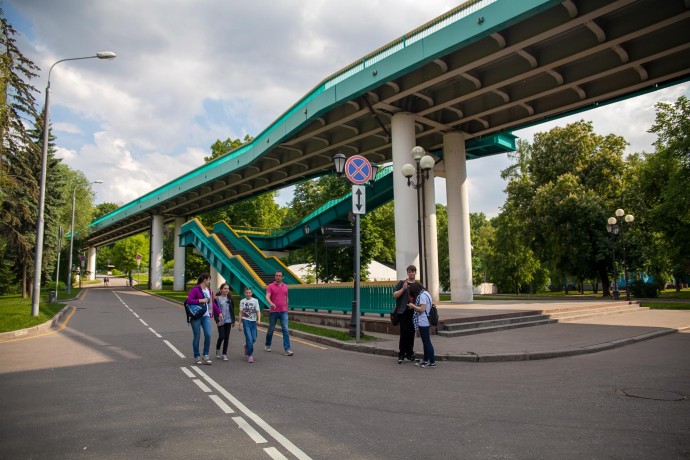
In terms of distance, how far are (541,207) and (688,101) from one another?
1020 centimetres

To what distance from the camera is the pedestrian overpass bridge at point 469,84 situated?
14.4 metres

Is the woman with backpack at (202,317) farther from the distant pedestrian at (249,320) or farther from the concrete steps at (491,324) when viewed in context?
the concrete steps at (491,324)

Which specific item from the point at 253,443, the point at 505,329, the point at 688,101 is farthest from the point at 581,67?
the point at 253,443

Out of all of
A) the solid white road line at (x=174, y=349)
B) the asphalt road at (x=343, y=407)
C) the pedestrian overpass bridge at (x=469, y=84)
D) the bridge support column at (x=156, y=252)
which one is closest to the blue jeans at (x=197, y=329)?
the asphalt road at (x=343, y=407)

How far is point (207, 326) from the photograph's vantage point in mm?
8953

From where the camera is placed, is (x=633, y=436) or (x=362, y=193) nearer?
(x=633, y=436)

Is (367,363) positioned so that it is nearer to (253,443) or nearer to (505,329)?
(253,443)

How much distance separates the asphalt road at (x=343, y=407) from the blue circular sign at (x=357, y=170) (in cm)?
438

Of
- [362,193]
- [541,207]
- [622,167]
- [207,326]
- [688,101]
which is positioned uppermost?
[688,101]

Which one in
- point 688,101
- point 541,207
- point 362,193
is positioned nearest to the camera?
point 362,193

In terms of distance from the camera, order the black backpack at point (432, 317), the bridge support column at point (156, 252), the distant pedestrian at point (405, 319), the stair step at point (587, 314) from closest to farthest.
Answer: the black backpack at point (432, 317) → the distant pedestrian at point (405, 319) → the stair step at point (587, 314) → the bridge support column at point (156, 252)

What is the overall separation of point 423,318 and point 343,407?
327cm

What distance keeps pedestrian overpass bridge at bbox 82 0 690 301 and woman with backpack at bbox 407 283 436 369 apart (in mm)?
9769

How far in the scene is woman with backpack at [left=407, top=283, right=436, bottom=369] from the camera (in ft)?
27.6
